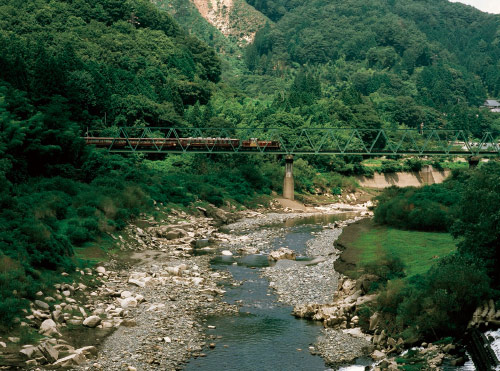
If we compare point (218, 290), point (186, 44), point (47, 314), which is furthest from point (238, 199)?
point (186, 44)

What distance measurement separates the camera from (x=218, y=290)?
47219 mm

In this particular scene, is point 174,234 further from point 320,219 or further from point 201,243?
point 320,219

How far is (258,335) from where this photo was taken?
124ft

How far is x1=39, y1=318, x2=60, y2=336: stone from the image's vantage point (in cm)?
3597

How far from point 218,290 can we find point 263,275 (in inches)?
255

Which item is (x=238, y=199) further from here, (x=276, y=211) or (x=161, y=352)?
(x=161, y=352)

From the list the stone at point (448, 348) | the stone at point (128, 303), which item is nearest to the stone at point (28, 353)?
the stone at point (128, 303)

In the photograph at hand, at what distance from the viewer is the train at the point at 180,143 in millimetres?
102438

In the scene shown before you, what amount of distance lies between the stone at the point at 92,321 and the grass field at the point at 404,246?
19725 millimetres

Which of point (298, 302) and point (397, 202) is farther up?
point (397, 202)

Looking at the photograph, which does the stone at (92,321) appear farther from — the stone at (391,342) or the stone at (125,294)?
the stone at (391,342)

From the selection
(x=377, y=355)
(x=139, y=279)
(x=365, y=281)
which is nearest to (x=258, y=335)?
(x=377, y=355)

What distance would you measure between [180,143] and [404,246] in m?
52.3

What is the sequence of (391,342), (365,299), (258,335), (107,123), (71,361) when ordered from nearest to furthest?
(71,361)
(391,342)
(258,335)
(365,299)
(107,123)
